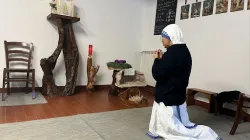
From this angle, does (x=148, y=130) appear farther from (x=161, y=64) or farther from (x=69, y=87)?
(x=69, y=87)

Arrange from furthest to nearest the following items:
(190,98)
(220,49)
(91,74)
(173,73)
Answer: (91,74), (190,98), (220,49), (173,73)

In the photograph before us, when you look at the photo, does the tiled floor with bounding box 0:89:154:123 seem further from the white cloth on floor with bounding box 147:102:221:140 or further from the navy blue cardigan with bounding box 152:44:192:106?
the navy blue cardigan with bounding box 152:44:192:106

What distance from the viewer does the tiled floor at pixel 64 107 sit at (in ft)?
8.98

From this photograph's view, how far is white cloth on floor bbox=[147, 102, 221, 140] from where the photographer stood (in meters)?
2.16

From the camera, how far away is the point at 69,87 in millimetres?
4082

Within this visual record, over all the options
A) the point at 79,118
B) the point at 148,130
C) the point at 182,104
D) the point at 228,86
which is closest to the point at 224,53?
the point at 228,86

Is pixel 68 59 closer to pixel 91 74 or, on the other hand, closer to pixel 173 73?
pixel 91 74

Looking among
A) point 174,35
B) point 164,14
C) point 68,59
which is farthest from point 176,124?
point 164,14

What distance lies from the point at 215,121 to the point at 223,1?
6.40ft

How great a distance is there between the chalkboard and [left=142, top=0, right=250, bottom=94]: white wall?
0.54ft

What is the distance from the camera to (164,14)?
15.4ft

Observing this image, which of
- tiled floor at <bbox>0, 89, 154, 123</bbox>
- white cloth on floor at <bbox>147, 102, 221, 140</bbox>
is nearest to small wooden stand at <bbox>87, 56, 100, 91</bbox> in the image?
tiled floor at <bbox>0, 89, 154, 123</bbox>

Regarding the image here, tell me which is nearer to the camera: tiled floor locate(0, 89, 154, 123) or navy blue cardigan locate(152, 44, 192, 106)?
navy blue cardigan locate(152, 44, 192, 106)

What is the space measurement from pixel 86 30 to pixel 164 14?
1756 mm
